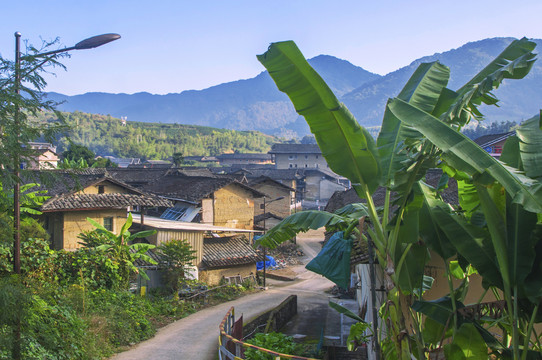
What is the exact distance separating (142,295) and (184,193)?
1363 cm

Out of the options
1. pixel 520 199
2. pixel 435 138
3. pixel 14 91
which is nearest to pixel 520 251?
pixel 520 199

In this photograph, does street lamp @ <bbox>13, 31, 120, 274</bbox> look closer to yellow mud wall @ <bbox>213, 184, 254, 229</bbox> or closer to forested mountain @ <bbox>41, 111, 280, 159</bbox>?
yellow mud wall @ <bbox>213, 184, 254, 229</bbox>

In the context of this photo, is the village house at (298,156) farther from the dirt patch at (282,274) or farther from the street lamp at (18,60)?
the street lamp at (18,60)

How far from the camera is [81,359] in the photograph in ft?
35.6

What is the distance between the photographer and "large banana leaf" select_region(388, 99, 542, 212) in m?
3.84

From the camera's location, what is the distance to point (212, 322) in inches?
642

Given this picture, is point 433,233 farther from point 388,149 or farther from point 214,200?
point 214,200

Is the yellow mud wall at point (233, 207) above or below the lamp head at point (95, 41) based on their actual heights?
below

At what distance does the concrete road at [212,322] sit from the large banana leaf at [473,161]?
990 cm

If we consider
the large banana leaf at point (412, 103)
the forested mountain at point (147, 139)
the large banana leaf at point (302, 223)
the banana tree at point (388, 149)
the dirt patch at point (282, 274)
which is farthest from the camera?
the forested mountain at point (147, 139)

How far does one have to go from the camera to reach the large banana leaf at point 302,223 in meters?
5.91

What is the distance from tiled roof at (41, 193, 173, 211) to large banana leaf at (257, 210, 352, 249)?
1372 centimetres

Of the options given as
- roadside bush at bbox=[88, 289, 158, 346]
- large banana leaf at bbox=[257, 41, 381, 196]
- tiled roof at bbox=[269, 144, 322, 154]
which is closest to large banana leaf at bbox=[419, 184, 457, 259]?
large banana leaf at bbox=[257, 41, 381, 196]

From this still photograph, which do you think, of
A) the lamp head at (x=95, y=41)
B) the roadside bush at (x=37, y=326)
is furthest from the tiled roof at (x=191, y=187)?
the lamp head at (x=95, y=41)
